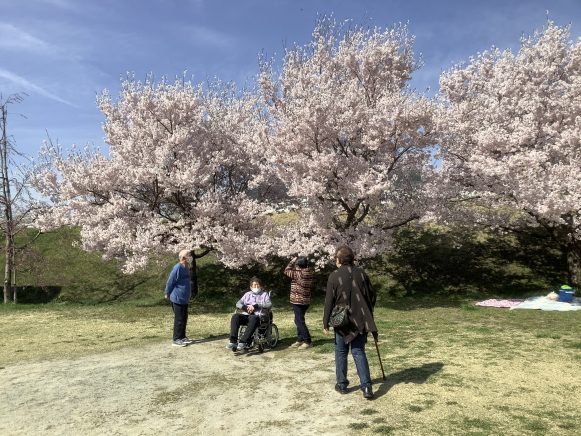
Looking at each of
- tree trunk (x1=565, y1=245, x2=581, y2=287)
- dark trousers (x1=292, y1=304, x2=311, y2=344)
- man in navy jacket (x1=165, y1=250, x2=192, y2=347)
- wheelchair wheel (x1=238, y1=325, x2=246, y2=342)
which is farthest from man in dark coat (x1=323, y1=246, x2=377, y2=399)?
tree trunk (x1=565, y1=245, x2=581, y2=287)

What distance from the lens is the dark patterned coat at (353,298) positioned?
668cm

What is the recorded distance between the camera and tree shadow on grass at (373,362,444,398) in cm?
709

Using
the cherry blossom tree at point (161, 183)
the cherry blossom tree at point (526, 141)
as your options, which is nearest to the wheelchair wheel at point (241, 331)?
the cherry blossom tree at point (161, 183)

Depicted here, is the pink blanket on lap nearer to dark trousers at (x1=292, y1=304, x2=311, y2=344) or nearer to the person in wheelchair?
dark trousers at (x1=292, y1=304, x2=311, y2=344)

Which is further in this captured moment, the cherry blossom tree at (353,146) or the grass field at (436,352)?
the cherry blossom tree at (353,146)

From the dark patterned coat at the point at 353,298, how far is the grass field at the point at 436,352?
3.42 ft

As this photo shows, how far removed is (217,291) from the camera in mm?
21344

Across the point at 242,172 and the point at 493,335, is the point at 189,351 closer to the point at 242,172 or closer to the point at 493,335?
the point at 493,335

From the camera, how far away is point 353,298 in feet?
22.4

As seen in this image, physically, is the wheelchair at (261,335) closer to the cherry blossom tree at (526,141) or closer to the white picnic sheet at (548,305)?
the white picnic sheet at (548,305)

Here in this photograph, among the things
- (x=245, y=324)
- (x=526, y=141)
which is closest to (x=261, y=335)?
(x=245, y=324)

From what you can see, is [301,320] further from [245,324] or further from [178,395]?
[178,395]

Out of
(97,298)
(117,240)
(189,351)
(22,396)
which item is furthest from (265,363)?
(97,298)

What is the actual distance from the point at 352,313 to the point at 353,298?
0.74ft
